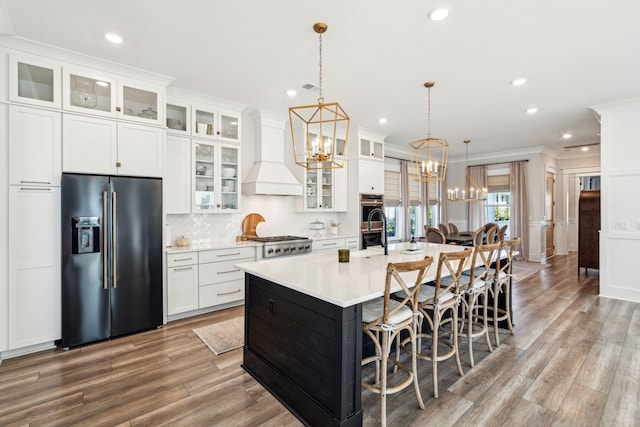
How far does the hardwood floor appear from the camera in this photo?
6.87 feet

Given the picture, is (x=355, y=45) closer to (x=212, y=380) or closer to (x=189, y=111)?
(x=189, y=111)

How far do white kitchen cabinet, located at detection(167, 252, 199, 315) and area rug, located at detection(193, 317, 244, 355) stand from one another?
438mm

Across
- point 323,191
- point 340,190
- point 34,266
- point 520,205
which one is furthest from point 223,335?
point 520,205

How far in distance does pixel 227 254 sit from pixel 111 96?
2.21 metres

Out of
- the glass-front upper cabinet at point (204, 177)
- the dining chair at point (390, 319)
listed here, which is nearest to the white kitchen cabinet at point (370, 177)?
the glass-front upper cabinet at point (204, 177)

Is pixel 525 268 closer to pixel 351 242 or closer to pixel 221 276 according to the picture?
pixel 351 242

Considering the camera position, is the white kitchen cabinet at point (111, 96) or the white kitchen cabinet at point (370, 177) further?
the white kitchen cabinet at point (370, 177)

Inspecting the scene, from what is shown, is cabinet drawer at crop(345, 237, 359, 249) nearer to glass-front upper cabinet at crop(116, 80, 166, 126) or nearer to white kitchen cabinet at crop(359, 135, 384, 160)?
white kitchen cabinet at crop(359, 135, 384, 160)

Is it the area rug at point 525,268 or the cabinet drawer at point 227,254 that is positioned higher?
the cabinet drawer at point 227,254

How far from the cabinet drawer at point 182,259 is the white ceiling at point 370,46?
6.88ft

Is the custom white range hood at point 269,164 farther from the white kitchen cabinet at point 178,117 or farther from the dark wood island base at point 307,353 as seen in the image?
the dark wood island base at point 307,353

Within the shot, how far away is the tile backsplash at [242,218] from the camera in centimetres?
451

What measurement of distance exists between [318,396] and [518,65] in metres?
3.73

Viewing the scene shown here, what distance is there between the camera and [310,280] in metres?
2.18
